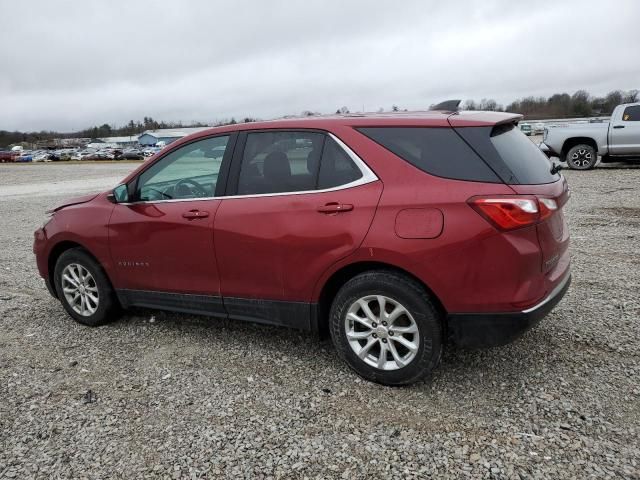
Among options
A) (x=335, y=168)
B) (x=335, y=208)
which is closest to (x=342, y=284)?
(x=335, y=208)

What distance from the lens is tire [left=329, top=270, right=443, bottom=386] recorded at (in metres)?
3.22

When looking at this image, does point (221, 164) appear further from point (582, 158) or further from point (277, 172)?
point (582, 158)

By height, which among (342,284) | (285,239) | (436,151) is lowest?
(342,284)

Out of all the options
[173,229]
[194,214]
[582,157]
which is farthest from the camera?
[582,157]

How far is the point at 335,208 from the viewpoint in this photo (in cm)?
338

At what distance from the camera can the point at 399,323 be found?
133 inches

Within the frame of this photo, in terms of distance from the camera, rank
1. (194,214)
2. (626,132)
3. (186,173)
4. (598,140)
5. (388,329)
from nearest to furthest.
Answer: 1. (388,329)
2. (194,214)
3. (186,173)
4. (626,132)
5. (598,140)

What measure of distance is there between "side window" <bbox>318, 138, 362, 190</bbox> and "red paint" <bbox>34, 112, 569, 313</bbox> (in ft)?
0.25

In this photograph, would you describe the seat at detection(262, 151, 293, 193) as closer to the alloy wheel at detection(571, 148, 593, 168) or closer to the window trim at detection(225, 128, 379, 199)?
the window trim at detection(225, 128, 379, 199)

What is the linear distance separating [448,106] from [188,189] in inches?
81.5

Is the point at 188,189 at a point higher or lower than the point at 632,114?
lower

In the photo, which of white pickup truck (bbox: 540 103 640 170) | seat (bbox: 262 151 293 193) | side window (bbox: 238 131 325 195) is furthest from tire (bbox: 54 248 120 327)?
white pickup truck (bbox: 540 103 640 170)

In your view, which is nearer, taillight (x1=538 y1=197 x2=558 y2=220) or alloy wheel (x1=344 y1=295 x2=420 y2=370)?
taillight (x1=538 y1=197 x2=558 y2=220)

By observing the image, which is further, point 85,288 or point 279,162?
point 85,288
